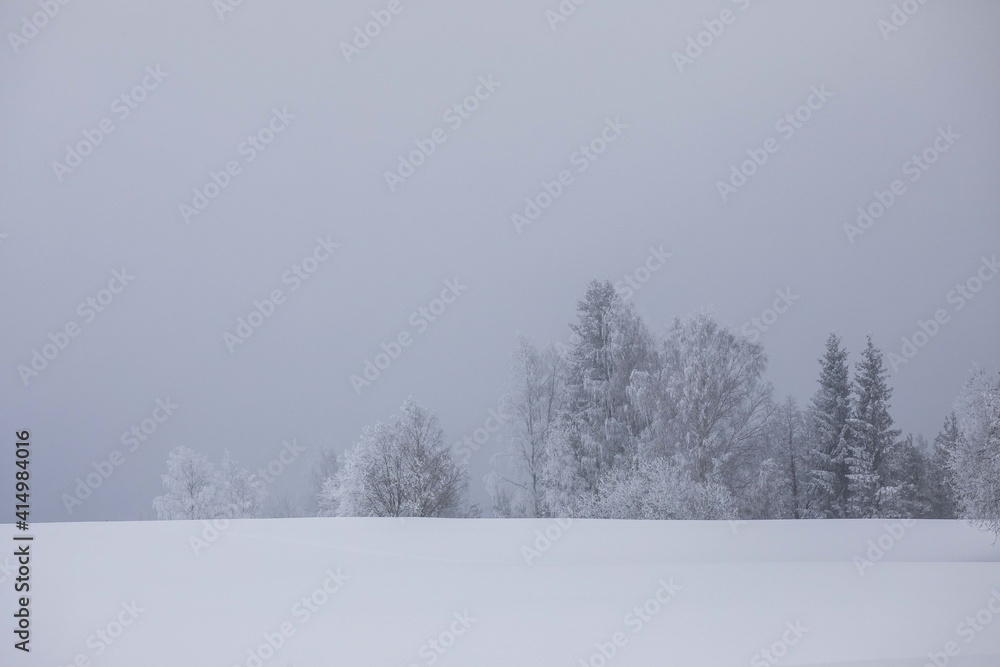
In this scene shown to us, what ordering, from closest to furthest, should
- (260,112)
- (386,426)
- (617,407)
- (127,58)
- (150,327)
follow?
(386,426)
(617,407)
(150,327)
(127,58)
(260,112)

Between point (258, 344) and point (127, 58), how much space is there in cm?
3576

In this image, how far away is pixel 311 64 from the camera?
242 feet

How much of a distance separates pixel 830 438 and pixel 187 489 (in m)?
23.8

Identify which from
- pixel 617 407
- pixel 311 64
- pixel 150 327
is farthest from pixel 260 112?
pixel 617 407

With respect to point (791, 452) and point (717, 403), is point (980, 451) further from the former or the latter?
point (791, 452)

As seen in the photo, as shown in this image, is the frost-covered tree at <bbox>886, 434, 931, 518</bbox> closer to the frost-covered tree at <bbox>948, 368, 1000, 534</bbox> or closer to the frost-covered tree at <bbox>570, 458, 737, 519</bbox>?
the frost-covered tree at <bbox>570, 458, 737, 519</bbox>

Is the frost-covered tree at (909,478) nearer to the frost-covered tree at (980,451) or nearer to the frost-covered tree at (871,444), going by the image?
the frost-covered tree at (871,444)

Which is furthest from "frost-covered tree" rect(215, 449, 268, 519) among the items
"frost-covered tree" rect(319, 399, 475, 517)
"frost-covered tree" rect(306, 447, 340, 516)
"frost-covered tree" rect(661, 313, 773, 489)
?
"frost-covered tree" rect(661, 313, 773, 489)

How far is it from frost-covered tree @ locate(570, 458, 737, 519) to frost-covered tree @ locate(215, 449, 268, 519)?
14360 millimetres

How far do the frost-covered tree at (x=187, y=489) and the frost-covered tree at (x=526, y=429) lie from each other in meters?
12.1

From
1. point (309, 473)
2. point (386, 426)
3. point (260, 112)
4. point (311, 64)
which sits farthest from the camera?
point (260, 112)

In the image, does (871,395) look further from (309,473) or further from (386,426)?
(309,473)

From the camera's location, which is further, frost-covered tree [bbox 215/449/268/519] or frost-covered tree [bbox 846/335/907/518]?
frost-covered tree [bbox 215/449/268/519]

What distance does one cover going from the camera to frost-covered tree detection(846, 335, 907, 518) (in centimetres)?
2409
